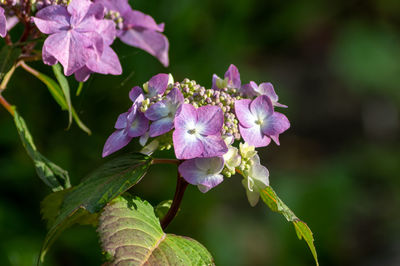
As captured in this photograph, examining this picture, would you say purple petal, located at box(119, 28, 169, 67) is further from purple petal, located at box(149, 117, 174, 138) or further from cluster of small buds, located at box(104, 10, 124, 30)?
purple petal, located at box(149, 117, 174, 138)

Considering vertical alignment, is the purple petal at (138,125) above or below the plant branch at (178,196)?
above

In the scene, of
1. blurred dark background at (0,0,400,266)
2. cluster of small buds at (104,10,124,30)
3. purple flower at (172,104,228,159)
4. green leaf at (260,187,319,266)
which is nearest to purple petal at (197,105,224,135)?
purple flower at (172,104,228,159)

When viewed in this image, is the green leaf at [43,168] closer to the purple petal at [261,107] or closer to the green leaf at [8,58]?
the green leaf at [8,58]

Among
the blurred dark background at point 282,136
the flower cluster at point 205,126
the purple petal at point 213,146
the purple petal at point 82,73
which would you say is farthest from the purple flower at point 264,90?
the blurred dark background at point 282,136

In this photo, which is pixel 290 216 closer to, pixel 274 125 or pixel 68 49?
pixel 274 125

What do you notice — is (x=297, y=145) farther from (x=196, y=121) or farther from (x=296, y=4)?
(x=196, y=121)

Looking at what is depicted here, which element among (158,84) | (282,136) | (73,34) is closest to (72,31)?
(73,34)

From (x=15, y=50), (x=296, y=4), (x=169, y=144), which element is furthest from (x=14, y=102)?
(x=296, y=4)

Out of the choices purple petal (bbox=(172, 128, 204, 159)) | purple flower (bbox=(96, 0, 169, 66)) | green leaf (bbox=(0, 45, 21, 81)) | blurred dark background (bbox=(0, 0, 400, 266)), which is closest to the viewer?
purple petal (bbox=(172, 128, 204, 159))
